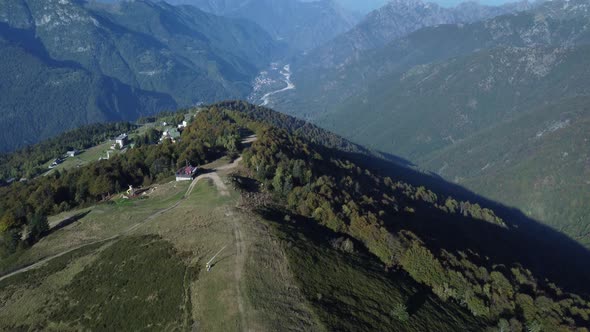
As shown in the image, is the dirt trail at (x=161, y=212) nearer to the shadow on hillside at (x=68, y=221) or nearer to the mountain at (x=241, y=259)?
the mountain at (x=241, y=259)

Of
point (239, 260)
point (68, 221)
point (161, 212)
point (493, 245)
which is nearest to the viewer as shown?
point (239, 260)

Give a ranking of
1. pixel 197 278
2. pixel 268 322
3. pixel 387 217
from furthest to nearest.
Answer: pixel 387 217, pixel 197 278, pixel 268 322

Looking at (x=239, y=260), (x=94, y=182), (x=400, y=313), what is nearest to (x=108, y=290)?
(x=239, y=260)

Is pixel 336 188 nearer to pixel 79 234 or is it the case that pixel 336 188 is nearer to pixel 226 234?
pixel 226 234

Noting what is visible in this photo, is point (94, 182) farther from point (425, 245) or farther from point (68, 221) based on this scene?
point (425, 245)

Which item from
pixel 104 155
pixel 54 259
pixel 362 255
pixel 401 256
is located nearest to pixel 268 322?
pixel 362 255

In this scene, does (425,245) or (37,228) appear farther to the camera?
(425,245)

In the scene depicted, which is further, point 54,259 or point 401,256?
point 401,256
